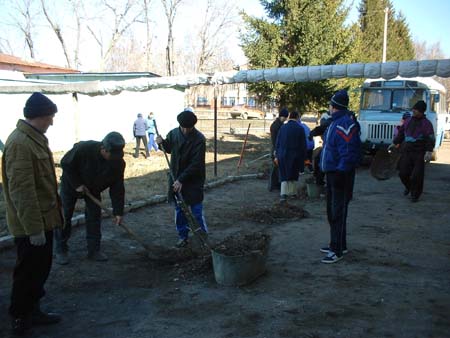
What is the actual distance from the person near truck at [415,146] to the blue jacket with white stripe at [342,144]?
409 cm

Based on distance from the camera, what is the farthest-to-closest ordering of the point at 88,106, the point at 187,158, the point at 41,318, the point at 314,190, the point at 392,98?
1. the point at 88,106
2. the point at 392,98
3. the point at 314,190
4. the point at 187,158
5. the point at 41,318

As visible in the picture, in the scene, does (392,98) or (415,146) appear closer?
(415,146)

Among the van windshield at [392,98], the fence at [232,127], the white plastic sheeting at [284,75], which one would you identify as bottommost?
the fence at [232,127]

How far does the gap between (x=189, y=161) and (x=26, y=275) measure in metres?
2.52

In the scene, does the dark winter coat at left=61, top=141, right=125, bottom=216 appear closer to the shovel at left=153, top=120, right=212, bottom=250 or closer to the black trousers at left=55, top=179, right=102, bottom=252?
the black trousers at left=55, top=179, right=102, bottom=252

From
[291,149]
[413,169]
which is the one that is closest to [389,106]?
[413,169]

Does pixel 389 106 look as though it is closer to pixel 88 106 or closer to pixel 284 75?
pixel 284 75

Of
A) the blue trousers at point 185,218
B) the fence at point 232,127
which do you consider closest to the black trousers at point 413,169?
the blue trousers at point 185,218

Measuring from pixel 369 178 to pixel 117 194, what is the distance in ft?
29.4

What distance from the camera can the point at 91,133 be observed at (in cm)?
2100

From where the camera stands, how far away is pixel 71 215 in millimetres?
5258

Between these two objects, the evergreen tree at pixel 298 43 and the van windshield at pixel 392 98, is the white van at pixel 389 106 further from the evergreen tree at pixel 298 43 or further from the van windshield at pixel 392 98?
the evergreen tree at pixel 298 43

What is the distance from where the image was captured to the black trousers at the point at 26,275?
11.2ft

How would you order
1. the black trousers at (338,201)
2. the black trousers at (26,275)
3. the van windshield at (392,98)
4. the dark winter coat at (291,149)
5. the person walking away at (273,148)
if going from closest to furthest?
the black trousers at (26,275)
the black trousers at (338,201)
the dark winter coat at (291,149)
the person walking away at (273,148)
the van windshield at (392,98)
